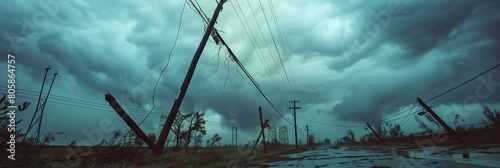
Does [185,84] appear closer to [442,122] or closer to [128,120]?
[128,120]

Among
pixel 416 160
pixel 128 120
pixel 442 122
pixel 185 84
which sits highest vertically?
pixel 185 84

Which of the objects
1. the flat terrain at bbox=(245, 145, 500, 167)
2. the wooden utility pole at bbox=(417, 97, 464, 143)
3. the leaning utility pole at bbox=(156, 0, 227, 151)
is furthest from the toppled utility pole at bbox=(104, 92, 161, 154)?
the wooden utility pole at bbox=(417, 97, 464, 143)

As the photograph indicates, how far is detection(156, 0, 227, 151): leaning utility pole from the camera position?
8.89 m

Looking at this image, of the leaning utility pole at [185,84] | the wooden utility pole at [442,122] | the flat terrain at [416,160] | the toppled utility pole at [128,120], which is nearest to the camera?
the toppled utility pole at [128,120]

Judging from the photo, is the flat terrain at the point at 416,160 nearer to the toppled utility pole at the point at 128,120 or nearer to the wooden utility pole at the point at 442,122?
the toppled utility pole at the point at 128,120

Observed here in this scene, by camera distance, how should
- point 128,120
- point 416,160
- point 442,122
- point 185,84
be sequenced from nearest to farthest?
point 128,120
point 416,160
point 185,84
point 442,122

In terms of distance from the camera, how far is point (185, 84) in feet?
32.6

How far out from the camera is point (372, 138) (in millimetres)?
68875

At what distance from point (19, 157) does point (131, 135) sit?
270 centimetres

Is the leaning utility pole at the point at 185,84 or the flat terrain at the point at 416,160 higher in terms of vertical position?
the leaning utility pole at the point at 185,84

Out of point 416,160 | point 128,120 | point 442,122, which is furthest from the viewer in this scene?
point 442,122

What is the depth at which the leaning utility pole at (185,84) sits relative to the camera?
8.89 meters

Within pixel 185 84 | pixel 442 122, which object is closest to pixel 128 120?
pixel 185 84

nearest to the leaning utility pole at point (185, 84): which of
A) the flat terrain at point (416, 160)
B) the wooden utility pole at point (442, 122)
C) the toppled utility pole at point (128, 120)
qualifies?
the toppled utility pole at point (128, 120)
